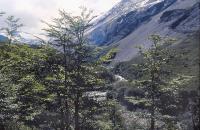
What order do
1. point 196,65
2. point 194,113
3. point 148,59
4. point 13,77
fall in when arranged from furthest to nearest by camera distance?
point 196,65, point 194,113, point 148,59, point 13,77

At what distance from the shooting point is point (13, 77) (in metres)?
32.7

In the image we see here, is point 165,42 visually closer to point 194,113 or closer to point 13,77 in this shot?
point 13,77

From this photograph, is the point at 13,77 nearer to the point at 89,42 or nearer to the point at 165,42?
the point at 89,42

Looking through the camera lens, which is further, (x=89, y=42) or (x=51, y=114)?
(x=51, y=114)

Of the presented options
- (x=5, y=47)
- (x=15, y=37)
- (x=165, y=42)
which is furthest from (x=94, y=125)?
(x=15, y=37)

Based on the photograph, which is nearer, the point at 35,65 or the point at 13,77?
the point at 35,65

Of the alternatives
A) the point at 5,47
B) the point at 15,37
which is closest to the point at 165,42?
the point at 5,47

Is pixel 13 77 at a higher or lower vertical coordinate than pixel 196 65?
lower

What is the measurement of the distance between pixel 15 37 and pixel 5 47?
26.1 meters

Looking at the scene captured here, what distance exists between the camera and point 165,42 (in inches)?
1400

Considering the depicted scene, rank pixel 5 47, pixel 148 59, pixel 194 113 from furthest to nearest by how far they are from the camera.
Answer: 1. pixel 194 113
2. pixel 5 47
3. pixel 148 59

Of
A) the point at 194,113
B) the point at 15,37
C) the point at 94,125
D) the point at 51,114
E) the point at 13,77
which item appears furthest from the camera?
the point at 194,113

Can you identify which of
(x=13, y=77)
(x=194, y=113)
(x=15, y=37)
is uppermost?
(x=15, y=37)

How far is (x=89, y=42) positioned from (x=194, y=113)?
68.6m
